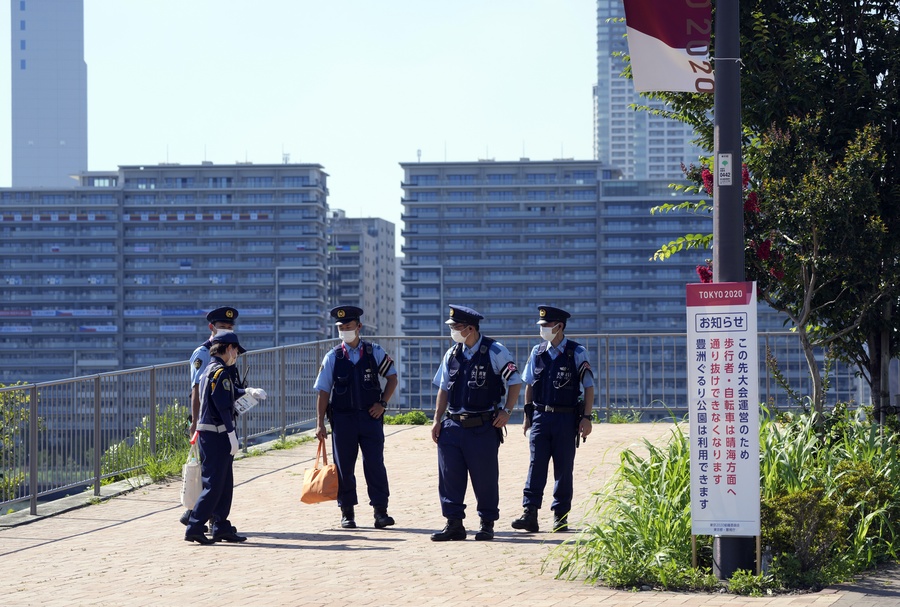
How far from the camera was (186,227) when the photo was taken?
19288cm

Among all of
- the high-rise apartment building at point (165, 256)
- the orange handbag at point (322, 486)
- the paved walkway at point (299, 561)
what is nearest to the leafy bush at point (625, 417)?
the paved walkway at point (299, 561)

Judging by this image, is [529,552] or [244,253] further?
[244,253]

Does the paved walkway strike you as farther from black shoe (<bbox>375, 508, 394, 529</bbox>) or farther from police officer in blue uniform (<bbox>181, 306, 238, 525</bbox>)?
police officer in blue uniform (<bbox>181, 306, 238, 525</bbox>)

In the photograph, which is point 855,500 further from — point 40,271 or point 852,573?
point 40,271

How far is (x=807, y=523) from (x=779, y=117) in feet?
16.7

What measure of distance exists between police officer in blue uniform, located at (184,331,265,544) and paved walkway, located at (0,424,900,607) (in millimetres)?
214

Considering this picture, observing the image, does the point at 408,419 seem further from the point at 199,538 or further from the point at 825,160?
the point at 825,160

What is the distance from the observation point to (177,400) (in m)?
16.5

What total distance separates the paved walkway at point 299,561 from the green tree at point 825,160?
3.03 metres

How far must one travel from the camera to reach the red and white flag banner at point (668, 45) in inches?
366

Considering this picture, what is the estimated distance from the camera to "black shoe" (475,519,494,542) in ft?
36.0

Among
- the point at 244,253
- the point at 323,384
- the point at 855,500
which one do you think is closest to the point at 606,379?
the point at 323,384

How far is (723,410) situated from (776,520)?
3.08 feet

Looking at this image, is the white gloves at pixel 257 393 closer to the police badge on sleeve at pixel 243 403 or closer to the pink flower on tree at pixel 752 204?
the police badge on sleeve at pixel 243 403
